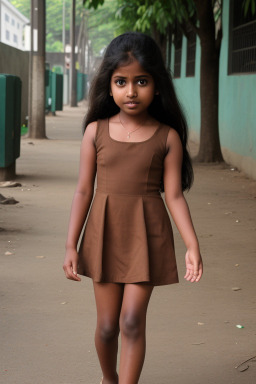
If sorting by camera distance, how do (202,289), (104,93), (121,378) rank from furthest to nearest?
(202,289) < (104,93) < (121,378)

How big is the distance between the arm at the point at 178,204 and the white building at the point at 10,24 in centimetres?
8992

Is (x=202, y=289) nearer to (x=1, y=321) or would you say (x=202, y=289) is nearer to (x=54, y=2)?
(x=1, y=321)

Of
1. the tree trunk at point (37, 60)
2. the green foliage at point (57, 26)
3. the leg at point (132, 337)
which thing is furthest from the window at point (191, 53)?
the green foliage at point (57, 26)

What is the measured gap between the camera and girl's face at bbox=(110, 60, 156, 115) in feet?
10.8

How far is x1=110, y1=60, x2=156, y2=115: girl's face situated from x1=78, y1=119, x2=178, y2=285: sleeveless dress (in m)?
0.14

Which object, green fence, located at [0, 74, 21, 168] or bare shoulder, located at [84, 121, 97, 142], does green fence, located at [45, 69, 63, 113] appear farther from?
bare shoulder, located at [84, 121, 97, 142]

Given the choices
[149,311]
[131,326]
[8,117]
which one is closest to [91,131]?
[131,326]

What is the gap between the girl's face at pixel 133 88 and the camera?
328 centimetres

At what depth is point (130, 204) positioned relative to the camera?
131 inches

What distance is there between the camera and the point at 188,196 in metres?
10.3

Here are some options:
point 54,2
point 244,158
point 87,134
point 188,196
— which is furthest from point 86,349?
point 54,2

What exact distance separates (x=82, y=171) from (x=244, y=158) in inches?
408

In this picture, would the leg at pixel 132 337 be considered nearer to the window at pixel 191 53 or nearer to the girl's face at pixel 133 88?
the girl's face at pixel 133 88

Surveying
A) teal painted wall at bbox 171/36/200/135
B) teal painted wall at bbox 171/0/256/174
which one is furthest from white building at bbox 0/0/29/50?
teal painted wall at bbox 171/0/256/174
